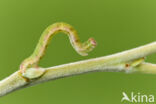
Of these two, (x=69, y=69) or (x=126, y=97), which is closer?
(x=69, y=69)

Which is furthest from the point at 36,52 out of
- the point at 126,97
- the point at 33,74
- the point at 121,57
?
the point at 126,97

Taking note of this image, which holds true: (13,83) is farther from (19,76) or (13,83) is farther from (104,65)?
(104,65)

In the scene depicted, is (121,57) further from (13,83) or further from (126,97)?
(126,97)

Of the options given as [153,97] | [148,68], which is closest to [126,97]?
[153,97]

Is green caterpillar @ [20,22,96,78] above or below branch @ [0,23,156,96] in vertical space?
above

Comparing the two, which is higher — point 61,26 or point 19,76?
point 61,26

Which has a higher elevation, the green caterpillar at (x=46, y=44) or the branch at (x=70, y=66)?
the green caterpillar at (x=46, y=44)
